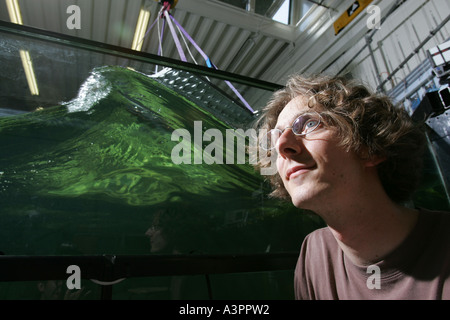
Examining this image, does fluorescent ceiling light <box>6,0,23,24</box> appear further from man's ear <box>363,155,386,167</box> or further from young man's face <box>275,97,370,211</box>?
man's ear <box>363,155,386,167</box>

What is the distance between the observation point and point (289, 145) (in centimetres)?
81

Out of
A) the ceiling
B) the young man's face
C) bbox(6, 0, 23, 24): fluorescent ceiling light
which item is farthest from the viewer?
the ceiling

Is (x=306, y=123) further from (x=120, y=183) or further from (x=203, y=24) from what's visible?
(x=203, y=24)

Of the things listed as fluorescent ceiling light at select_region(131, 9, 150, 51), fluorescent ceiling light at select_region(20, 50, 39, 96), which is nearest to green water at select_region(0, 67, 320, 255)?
fluorescent ceiling light at select_region(20, 50, 39, 96)

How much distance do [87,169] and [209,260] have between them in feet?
2.59

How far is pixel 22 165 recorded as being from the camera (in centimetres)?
121

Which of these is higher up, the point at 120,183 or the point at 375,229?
the point at 120,183

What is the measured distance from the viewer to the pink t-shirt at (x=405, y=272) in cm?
63

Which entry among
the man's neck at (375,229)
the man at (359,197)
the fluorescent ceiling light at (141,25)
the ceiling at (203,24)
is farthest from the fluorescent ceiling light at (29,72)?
the fluorescent ceiling light at (141,25)

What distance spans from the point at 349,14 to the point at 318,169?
3485mm

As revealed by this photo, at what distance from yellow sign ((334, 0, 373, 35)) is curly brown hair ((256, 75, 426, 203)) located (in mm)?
2855

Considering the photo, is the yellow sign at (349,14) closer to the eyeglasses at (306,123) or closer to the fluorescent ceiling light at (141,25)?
the fluorescent ceiling light at (141,25)

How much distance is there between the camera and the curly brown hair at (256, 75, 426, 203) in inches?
33.4

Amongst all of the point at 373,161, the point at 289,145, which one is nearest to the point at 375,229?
the point at 373,161
